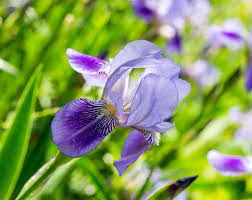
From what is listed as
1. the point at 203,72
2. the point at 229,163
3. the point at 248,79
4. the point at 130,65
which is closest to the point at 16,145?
the point at 130,65

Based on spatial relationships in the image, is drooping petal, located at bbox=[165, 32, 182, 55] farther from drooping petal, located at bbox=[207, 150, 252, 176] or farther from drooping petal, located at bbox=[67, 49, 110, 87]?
drooping petal, located at bbox=[67, 49, 110, 87]

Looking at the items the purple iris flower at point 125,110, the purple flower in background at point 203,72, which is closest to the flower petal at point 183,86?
the purple iris flower at point 125,110

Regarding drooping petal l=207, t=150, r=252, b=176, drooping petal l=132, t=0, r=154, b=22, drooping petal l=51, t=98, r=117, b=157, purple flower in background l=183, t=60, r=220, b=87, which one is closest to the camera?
drooping petal l=51, t=98, r=117, b=157

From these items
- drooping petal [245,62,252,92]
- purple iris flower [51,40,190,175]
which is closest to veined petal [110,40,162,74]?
purple iris flower [51,40,190,175]

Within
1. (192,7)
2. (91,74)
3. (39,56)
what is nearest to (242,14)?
(192,7)

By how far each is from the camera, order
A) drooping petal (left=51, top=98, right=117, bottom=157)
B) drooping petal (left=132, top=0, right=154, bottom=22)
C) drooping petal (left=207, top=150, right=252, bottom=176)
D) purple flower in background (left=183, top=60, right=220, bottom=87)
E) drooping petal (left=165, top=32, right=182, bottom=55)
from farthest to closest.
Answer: purple flower in background (left=183, top=60, right=220, bottom=87) → drooping petal (left=165, top=32, right=182, bottom=55) → drooping petal (left=132, top=0, right=154, bottom=22) → drooping petal (left=207, top=150, right=252, bottom=176) → drooping petal (left=51, top=98, right=117, bottom=157)

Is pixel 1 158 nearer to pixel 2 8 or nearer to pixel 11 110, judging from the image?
pixel 11 110

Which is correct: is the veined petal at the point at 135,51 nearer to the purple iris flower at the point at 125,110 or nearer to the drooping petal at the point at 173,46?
the purple iris flower at the point at 125,110

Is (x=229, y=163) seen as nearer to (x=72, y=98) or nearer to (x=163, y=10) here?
(x=72, y=98)
